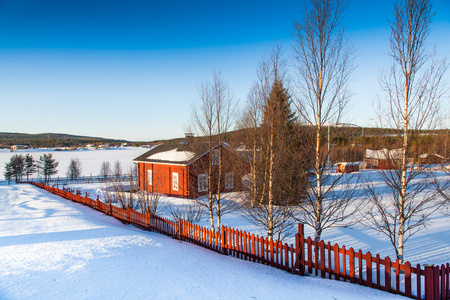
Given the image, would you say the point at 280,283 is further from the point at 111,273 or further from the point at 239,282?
the point at 111,273

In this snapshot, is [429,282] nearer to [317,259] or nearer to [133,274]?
[317,259]

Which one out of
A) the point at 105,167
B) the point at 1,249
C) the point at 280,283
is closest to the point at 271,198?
the point at 280,283

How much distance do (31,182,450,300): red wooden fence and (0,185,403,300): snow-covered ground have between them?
39 centimetres

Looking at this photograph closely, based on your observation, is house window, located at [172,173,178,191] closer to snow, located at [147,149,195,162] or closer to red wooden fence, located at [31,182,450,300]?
snow, located at [147,149,195,162]

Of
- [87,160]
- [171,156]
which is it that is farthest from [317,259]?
[87,160]

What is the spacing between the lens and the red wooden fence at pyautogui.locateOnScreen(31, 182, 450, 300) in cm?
518

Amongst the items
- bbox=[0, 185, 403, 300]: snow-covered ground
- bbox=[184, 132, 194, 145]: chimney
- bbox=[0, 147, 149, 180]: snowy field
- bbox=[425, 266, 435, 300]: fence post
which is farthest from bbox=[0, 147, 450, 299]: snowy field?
bbox=[0, 147, 149, 180]: snowy field

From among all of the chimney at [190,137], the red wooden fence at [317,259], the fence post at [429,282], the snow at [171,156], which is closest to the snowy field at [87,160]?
the snow at [171,156]

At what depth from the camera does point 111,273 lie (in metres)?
5.72

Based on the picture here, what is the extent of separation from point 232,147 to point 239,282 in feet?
38.5

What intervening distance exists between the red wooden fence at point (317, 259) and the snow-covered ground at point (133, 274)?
1.27 ft

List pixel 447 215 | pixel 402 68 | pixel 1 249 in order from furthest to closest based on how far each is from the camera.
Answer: pixel 447 215 → pixel 1 249 → pixel 402 68

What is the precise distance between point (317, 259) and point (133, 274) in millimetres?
4478

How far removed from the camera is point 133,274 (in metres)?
5.71
